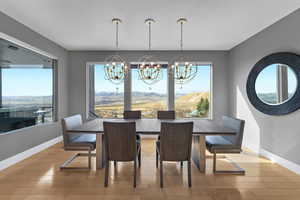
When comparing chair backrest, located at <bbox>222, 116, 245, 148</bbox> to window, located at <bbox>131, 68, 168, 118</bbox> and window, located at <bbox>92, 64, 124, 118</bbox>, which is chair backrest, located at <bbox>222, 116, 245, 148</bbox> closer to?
window, located at <bbox>131, 68, 168, 118</bbox>

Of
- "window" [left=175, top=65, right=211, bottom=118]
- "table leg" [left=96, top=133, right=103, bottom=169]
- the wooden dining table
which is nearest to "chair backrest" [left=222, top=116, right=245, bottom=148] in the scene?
the wooden dining table

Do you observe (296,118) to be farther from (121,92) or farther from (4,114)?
(4,114)

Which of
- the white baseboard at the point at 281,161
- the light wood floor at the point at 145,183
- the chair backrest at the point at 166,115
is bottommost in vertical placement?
the light wood floor at the point at 145,183

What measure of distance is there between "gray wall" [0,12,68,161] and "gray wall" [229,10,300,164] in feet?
15.1

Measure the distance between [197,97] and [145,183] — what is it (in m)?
3.09

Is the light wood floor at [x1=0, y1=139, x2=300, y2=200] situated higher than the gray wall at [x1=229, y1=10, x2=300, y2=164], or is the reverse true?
the gray wall at [x1=229, y1=10, x2=300, y2=164]

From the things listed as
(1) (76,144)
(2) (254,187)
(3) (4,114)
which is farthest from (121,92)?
(2) (254,187)

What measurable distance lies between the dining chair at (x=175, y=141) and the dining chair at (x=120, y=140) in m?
0.39

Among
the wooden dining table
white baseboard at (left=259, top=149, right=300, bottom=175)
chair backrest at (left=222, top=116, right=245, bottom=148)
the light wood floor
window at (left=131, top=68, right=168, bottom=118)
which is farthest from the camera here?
window at (left=131, top=68, right=168, bottom=118)

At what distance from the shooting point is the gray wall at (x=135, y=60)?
4434 millimetres

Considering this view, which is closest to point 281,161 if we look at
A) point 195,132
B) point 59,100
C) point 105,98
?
point 195,132

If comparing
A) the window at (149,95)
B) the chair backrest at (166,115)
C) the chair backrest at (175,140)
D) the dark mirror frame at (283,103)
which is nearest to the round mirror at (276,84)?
the dark mirror frame at (283,103)

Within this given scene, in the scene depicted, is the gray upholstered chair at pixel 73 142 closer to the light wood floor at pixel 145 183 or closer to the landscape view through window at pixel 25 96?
the light wood floor at pixel 145 183

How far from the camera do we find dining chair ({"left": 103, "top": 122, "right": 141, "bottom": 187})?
201 cm
